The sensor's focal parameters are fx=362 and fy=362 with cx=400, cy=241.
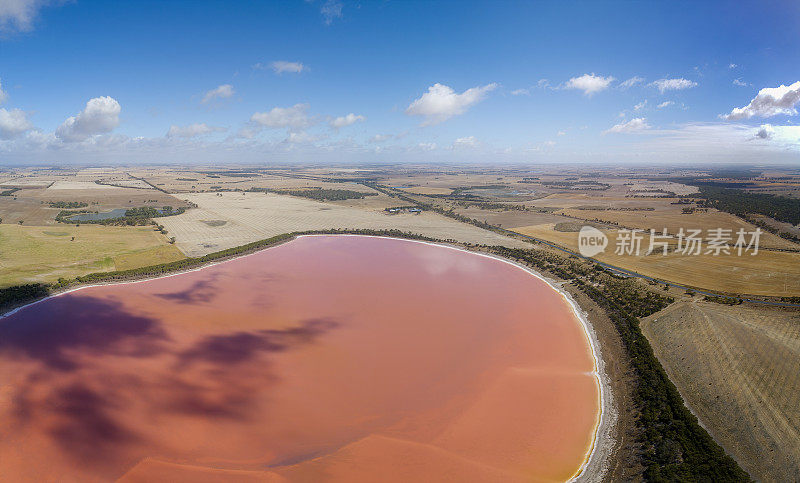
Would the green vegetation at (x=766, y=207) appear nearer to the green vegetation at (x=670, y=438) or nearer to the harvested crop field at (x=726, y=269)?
the harvested crop field at (x=726, y=269)

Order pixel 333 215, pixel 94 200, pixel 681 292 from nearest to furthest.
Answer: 1. pixel 681 292
2. pixel 333 215
3. pixel 94 200

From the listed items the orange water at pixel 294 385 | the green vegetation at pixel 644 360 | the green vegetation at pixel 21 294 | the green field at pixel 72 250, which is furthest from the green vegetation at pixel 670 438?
the green field at pixel 72 250

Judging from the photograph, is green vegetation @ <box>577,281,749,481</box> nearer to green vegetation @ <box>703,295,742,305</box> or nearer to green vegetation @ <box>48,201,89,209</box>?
green vegetation @ <box>703,295,742,305</box>

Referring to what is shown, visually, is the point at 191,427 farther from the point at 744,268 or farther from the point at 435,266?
the point at 744,268

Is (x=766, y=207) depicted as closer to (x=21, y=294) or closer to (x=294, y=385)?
(x=294, y=385)

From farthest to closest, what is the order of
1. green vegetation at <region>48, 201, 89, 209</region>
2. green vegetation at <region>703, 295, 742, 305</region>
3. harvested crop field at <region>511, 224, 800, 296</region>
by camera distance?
green vegetation at <region>48, 201, 89, 209</region>
harvested crop field at <region>511, 224, 800, 296</region>
green vegetation at <region>703, 295, 742, 305</region>

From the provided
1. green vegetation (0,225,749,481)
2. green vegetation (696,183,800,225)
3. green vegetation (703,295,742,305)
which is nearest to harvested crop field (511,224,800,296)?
green vegetation (703,295,742,305)

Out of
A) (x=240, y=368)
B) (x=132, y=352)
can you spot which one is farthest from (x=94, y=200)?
(x=240, y=368)
